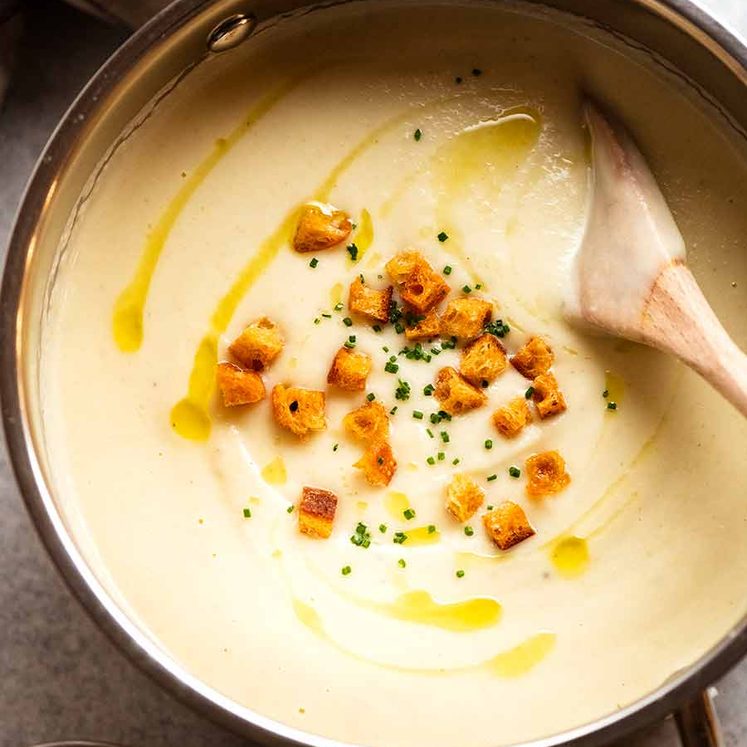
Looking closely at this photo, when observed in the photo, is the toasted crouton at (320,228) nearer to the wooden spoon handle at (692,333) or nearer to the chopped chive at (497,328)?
the chopped chive at (497,328)

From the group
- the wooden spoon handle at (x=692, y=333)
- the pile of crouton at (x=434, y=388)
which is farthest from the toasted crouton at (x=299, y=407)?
the wooden spoon handle at (x=692, y=333)

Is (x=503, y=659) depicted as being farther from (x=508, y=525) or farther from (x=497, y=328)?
(x=497, y=328)

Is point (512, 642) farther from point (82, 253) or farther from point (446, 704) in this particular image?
point (82, 253)

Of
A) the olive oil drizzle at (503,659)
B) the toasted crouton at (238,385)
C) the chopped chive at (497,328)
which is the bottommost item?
the olive oil drizzle at (503,659)

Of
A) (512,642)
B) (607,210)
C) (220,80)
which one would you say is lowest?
(512,642)

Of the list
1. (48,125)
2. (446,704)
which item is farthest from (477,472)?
(48,125)

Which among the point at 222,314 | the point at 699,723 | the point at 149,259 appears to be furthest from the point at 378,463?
the point at 699,723
